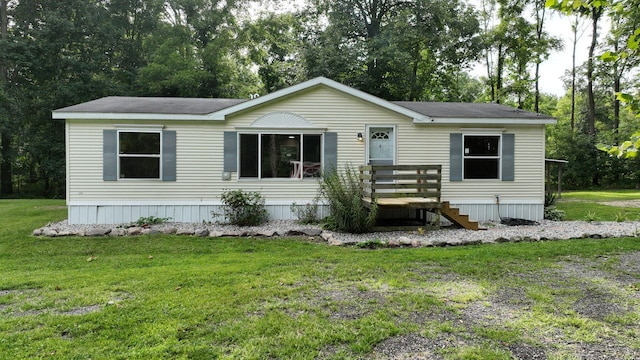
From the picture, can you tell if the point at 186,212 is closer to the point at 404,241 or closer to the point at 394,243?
the point at 394,243

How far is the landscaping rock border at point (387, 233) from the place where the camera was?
23.7 ft

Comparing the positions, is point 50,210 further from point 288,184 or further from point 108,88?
point 108,88

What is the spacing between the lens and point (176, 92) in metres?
20.2

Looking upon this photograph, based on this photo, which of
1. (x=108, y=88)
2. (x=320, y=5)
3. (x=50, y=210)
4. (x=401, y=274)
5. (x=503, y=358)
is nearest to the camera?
(x=503, y=358)

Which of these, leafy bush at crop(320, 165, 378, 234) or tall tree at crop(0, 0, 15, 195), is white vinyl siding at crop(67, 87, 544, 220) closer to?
leafy bush at crop(320, 165, 378, 234)

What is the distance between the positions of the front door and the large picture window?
1.36 metres

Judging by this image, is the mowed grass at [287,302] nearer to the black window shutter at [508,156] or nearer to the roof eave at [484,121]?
the black window shutter at [508,156]

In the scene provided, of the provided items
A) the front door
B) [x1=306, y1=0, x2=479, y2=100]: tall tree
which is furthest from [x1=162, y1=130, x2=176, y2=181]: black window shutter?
[x1=306, y1=0, x2=479, y2=100]: tall tree

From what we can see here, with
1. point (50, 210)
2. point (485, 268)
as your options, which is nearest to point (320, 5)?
point (50, 210)

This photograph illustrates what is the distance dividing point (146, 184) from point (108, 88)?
13190 mm

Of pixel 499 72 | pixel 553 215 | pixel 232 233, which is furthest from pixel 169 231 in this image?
pixel 499 72

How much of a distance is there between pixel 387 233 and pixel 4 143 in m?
21.3

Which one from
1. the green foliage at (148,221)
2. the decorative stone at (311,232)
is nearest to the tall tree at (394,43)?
the green foliage at (148,221)

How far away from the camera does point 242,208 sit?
9.02 m
